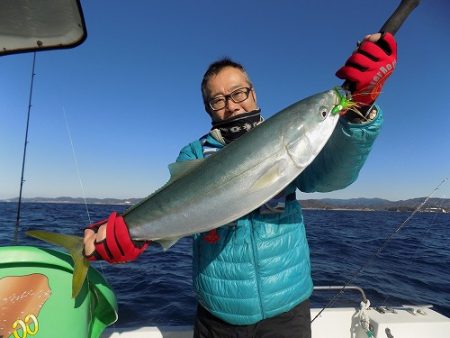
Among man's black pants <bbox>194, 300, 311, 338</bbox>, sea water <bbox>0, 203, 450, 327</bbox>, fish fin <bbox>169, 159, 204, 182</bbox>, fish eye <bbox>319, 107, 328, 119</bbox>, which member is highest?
fish eye <bbox>319, 107, 328, 119</bbox>

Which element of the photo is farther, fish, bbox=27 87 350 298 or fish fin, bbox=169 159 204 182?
fish fin, bbox=169 159 204 182

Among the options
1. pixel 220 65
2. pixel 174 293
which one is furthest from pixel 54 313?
pixel 174 293

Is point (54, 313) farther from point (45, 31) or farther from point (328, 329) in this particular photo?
point (328, 329)

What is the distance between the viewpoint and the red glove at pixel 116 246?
245 centimetres

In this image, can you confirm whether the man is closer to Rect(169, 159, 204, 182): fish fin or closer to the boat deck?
Rect(169, 159, 204, 182): fish fin

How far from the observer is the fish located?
2369mm

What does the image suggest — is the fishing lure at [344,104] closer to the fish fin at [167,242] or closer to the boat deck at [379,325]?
the fish fin at [167,242]

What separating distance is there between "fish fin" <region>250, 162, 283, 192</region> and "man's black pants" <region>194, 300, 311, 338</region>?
3.75ft

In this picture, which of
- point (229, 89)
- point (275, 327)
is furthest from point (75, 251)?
point (229, 89)

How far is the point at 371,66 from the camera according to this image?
87.4 inches

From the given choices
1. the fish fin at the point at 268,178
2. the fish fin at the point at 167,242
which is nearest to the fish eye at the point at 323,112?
the fish fin at the point at 268,178

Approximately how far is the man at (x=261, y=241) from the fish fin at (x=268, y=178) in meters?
0.36

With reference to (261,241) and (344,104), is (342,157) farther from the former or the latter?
(261,241)

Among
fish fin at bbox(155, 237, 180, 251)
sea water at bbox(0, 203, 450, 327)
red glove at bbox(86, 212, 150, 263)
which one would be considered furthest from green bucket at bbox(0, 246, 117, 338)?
sea water at bbox(0, 203, 450, 327)
